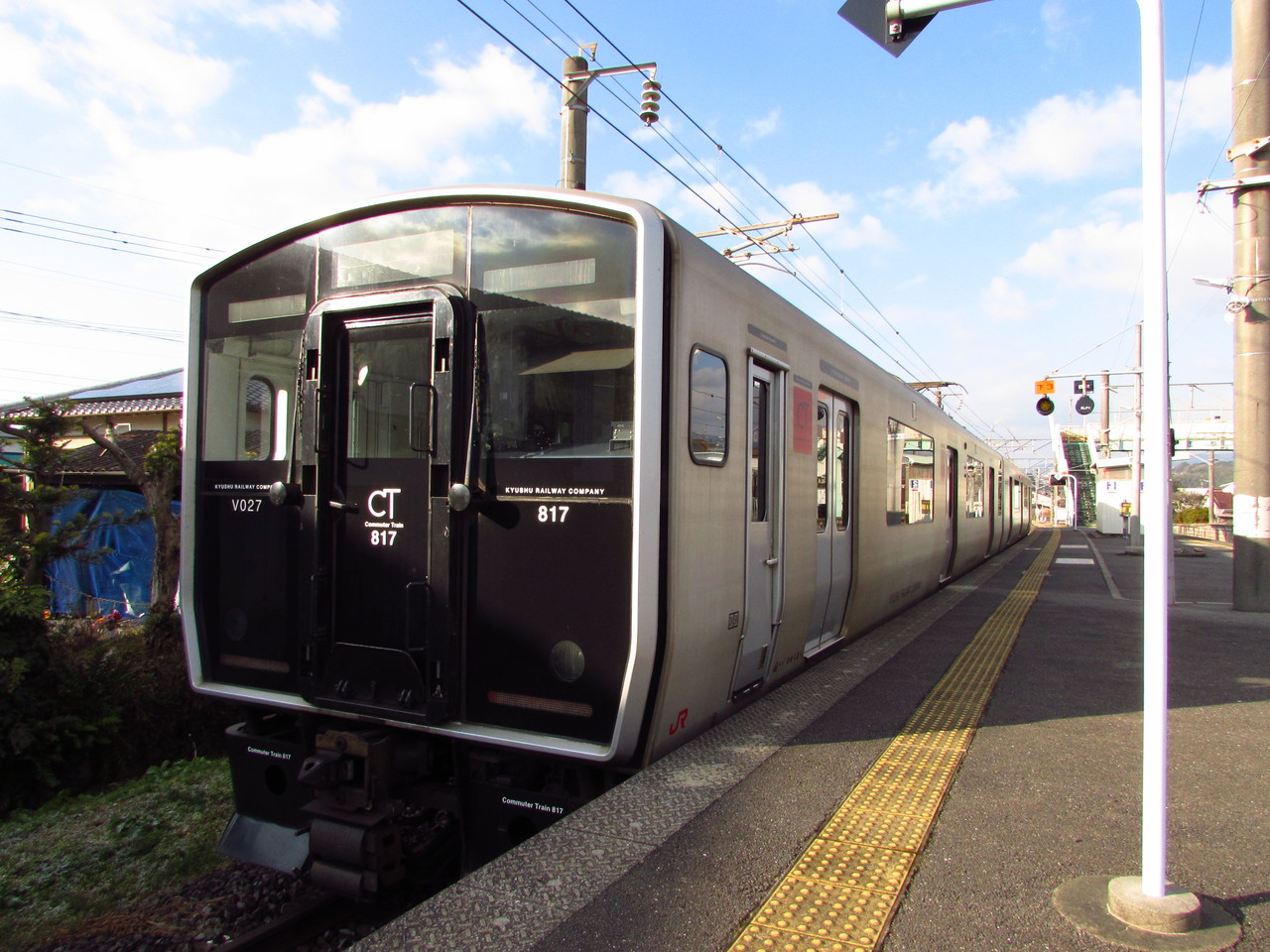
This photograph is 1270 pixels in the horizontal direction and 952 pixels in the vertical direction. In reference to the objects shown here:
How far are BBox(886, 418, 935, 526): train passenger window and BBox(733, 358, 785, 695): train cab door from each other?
3324 millimetres

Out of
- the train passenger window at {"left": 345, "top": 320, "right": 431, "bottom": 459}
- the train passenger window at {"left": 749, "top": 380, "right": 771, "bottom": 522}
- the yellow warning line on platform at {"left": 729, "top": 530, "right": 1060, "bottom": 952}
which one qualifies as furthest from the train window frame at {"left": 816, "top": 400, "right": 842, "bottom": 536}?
the train passenger window at {"left": 345, "top": 320, "right": 431, "bottom": 459}

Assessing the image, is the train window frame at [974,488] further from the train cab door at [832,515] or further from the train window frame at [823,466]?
the train window frame at [823,466]

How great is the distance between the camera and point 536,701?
3.86 meters

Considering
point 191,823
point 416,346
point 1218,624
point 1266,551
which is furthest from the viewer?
point 1266,551

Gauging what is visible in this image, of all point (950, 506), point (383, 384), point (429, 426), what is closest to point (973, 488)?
point (950, 506)

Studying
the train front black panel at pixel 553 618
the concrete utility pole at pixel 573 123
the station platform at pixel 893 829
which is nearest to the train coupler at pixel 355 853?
the train front black panel at pixel 553 618

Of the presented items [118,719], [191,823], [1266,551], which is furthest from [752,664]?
[1266,551]

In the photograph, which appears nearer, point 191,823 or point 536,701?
point 536,701

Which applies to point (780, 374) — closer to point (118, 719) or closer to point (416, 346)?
point (416, 346)

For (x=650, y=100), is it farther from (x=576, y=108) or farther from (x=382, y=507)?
(x=382, y=507)

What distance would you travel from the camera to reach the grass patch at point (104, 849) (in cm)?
457

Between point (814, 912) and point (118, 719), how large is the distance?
6.57m

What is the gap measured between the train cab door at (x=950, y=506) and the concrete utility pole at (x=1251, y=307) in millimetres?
3364

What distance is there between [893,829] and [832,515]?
3.31 metres
